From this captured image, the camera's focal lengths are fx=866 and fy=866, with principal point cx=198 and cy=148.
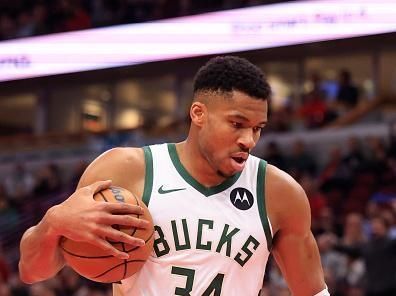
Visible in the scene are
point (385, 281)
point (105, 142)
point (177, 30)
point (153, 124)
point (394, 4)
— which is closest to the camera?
point (385, 281)

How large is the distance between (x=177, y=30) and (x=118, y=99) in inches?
220

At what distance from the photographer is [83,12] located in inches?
683

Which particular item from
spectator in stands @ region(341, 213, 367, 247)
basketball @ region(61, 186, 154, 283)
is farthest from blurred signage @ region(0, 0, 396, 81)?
basketball @ region(61, 186, 154, 283)

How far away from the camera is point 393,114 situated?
601 inches

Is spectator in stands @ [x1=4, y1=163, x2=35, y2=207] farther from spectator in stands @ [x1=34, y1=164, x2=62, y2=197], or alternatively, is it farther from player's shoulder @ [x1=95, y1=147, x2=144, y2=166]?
player's shoulder @ [x1=95, y1=147, x2=144, y2=166]

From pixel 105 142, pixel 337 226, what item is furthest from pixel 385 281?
pixel 105 142

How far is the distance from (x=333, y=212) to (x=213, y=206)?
843 centimetres

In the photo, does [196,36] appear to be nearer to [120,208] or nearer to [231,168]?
[231,168]

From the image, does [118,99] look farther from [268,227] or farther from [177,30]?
[268,227]

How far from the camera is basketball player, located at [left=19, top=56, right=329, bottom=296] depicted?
3.39 metres

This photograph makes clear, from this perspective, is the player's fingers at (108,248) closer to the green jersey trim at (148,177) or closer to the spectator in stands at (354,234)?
the green jersey trim at (148,177)

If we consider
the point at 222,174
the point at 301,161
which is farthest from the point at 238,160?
the point at 301,161

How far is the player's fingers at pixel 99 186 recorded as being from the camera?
3.21m

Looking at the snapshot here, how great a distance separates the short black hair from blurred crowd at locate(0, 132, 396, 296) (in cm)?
527
